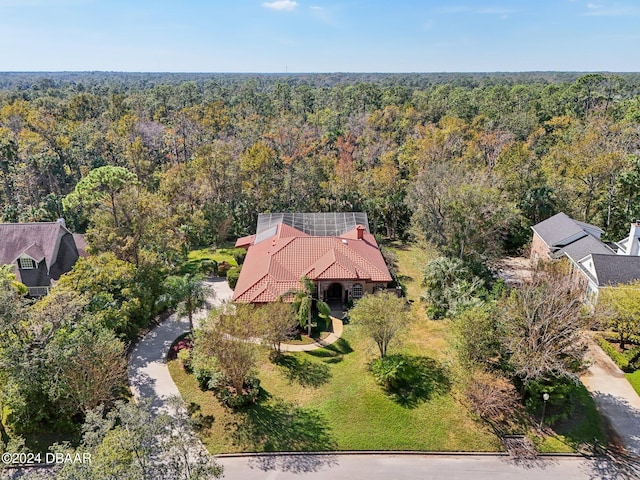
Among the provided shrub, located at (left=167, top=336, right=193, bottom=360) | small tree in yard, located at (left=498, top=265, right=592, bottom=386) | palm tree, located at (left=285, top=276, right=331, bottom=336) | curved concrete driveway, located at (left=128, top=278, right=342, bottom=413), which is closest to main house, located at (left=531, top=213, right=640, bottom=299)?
small tree in yard, located at (left=498, top=265, right=592, bottom=386)

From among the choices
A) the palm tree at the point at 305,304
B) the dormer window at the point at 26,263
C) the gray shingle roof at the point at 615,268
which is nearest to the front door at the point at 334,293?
the palm tree at the point at 305,304

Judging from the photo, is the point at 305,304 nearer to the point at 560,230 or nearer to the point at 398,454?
the point at 398,454

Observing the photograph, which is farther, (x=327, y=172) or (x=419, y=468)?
(x=327, y=172)

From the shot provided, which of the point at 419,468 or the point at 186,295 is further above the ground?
the point at 186,295

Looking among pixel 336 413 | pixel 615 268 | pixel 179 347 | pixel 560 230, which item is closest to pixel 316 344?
pixel 336 413

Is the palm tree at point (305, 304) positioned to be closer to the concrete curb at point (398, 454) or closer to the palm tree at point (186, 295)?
the palm tree at point (186, 295)

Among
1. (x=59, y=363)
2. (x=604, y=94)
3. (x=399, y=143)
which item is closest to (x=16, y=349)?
(x=59, y=363)
